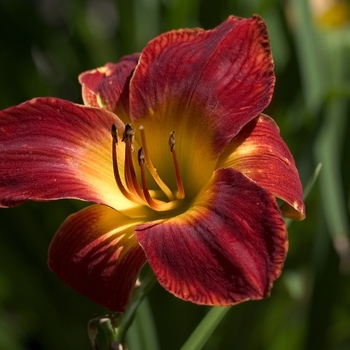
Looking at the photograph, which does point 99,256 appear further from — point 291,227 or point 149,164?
point 291,227

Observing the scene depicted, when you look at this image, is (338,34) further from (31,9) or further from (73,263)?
(73,263)

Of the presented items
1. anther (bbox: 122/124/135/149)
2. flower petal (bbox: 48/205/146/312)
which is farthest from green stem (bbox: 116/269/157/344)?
anther (bbox: 122/124/135/149)

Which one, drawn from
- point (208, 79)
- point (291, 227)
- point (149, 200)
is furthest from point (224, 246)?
point (291, 227)

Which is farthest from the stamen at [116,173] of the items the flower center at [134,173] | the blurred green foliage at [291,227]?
the blurred green foliage at [291,227]

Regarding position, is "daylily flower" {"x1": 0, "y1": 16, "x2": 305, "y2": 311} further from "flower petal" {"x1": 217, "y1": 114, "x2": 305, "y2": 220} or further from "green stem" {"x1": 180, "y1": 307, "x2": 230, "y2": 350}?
"green stem" {"x1": 180, "y1": 307, "x2": 230, "y2": 350}

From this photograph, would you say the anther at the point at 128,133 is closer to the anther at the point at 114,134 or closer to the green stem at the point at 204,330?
the anther at the point at 114,134

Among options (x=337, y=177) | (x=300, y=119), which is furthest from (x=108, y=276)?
(x=300, y=119)
